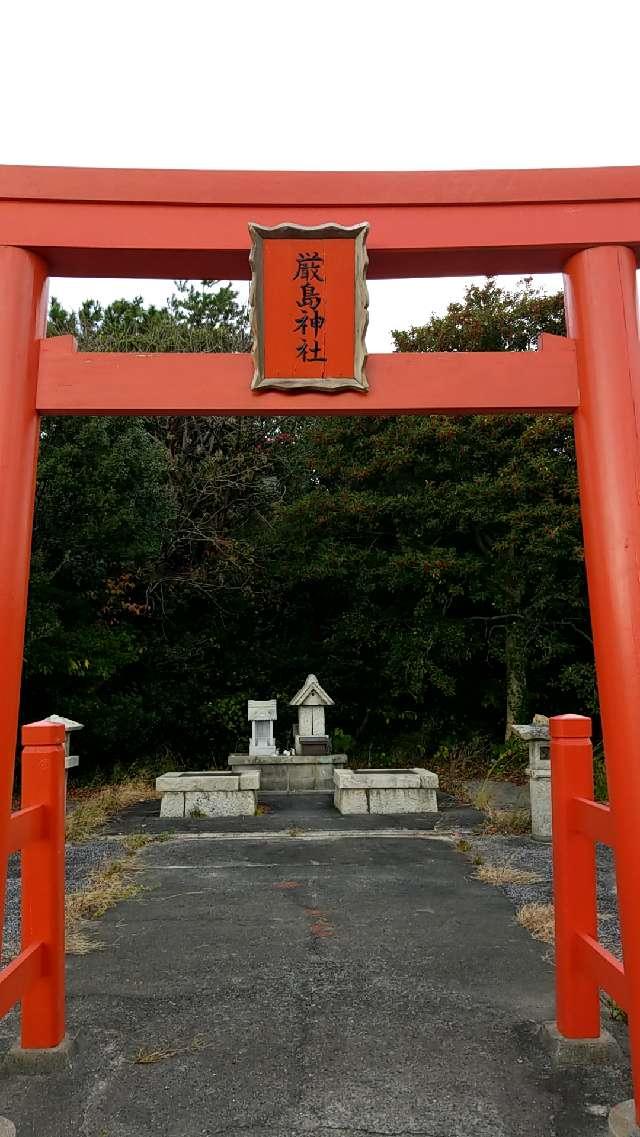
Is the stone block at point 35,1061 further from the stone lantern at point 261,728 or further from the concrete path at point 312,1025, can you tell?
the stone lantern at point 261,728

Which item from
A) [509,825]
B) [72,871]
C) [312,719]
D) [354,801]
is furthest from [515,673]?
[72,871]

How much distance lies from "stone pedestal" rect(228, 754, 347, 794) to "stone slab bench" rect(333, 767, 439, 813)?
247 centimetres

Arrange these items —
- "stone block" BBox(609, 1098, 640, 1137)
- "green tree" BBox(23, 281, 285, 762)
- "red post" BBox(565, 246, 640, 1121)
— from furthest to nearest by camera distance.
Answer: "green tree" BBox(23, 281, 285, 762) < "red post" BBox(565, 246, 640, 1121) < "stone block" BBox(609, 1098, 640, 1137)

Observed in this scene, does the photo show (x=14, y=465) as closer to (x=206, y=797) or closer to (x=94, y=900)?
(x=94, y=900)

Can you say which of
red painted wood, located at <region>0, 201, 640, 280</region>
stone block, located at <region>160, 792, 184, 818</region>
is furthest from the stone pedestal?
red painted wood, located at <region>0, 201, 640, 280</region>

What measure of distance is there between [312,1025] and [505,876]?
2.78 meters

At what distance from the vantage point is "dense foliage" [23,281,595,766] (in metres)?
10.7

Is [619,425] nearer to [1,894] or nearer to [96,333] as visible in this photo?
[1,894]

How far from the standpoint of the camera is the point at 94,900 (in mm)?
4863

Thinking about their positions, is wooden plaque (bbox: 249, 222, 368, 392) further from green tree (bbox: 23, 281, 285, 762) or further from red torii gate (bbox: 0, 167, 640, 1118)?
green tree (bbox: 23, 281, 285, 762)

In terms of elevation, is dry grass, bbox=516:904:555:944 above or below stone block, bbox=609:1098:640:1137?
above

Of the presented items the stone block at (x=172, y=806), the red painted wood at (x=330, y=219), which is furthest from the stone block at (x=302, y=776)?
the red painted wood at (x=330, y=219)

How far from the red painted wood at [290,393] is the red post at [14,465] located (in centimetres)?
9

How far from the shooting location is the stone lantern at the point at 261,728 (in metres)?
11.5
